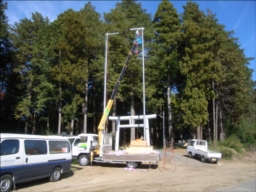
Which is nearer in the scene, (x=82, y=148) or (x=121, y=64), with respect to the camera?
(x=82, y=148)

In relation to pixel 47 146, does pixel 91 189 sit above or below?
below

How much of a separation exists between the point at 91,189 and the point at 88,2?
3438 centimetres

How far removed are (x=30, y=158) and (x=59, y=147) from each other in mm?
2026

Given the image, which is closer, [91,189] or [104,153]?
[91,189]

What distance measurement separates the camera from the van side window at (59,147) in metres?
11.1

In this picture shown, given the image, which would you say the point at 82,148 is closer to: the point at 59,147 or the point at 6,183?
the point at 59,147

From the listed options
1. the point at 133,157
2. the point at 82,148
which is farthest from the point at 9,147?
the point at 133,157

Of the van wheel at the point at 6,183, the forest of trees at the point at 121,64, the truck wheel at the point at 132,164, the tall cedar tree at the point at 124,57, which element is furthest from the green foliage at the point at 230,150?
the van wheel at the point at 6,183

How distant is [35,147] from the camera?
400 inches

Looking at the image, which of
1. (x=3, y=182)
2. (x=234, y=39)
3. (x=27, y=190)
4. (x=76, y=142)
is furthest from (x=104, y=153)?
(x=234, y=39)

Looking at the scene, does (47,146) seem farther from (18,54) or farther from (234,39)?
(234,39)

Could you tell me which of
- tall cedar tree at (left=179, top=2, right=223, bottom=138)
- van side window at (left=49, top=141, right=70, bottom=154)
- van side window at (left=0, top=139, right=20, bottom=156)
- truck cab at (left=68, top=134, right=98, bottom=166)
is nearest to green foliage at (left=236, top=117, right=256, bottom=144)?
tall cedar tree at (left=179, top=2, right=223, bottom=138)

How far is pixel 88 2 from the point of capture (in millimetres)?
38406

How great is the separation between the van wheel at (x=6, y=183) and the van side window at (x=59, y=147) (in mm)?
2377
